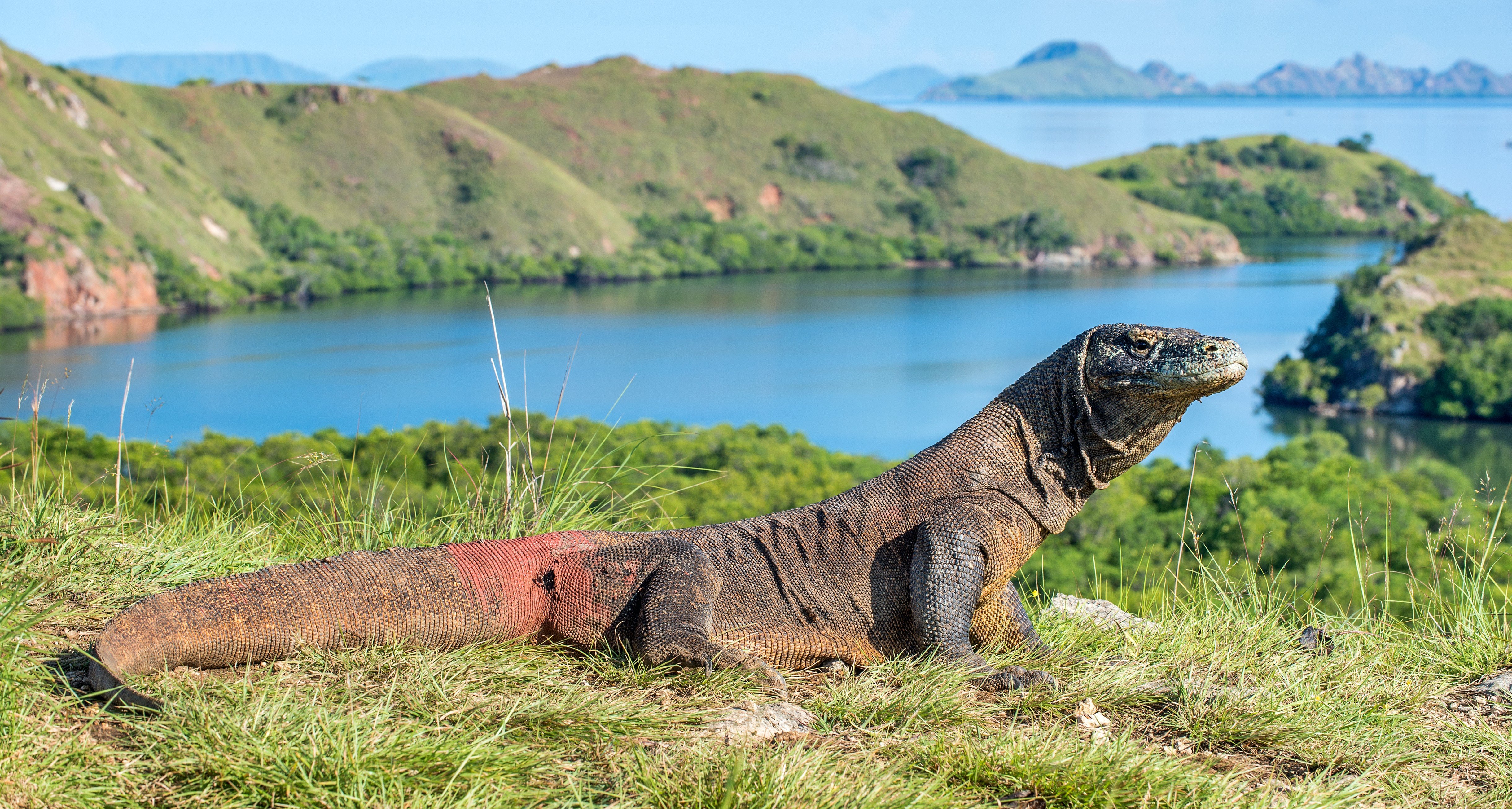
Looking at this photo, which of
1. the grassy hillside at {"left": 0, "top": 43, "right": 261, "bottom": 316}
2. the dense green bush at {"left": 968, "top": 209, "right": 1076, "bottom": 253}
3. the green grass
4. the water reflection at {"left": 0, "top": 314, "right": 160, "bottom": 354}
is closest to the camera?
the green grass

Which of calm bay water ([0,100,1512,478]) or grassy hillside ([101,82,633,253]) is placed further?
grassy hillside ([101,82,633,253])

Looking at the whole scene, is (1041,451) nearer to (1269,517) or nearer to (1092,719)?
(1092,719)

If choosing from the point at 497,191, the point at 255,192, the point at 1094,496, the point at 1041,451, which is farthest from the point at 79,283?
the point at 1041,451

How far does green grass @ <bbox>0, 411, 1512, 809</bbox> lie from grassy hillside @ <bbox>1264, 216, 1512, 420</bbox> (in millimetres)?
64369

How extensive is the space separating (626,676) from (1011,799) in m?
1.30

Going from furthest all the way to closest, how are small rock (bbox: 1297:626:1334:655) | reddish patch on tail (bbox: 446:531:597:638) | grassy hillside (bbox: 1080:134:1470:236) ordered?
grassy hillside (bbox: 1080:134:1470:236) < small rock (bbox: 1297:626:1334:655) < reddish patch on tail (bbox: 446:531:597:638)

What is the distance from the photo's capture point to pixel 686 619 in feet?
13.3

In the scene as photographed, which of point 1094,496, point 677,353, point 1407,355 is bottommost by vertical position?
point 677,353

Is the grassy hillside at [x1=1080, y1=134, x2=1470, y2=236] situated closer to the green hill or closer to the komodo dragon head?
the green hill

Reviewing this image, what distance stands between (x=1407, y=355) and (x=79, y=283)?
252ft

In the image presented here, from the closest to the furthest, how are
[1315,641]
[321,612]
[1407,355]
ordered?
[321,612], [1315,641], [1407,355]

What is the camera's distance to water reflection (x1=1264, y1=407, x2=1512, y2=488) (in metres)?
52.6

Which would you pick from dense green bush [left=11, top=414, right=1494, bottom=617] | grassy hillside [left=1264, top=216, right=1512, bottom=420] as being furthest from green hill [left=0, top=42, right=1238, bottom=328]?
grassy hillside [left=1264, top=216, right=1512, bottom=420]

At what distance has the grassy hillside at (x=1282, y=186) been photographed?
161875 millimetres
